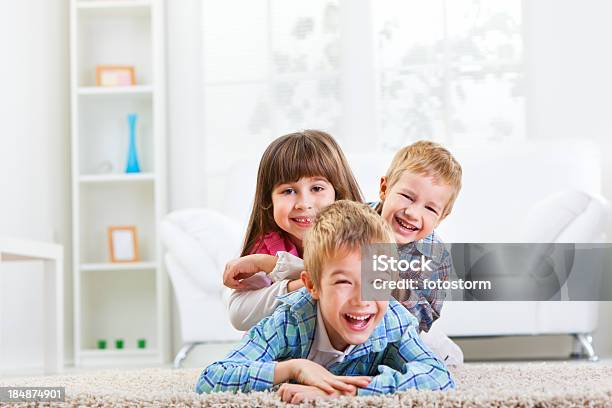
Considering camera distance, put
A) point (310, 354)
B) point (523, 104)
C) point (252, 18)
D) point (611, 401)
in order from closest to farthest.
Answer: point (611, 401) → point (310, 354) → point (523, 104) → point (252, 18)

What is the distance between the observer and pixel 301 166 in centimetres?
106

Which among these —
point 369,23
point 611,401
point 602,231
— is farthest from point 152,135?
point 611,401

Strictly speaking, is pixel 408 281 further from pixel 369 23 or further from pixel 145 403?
pixel 369 23

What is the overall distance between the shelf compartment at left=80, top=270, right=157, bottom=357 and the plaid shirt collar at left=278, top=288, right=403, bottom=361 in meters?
2.28

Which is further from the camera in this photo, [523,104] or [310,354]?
[523,104]

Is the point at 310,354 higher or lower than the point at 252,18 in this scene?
lower

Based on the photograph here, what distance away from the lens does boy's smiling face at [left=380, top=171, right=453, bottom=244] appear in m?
0.91

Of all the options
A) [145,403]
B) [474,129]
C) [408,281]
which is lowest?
[145,403]

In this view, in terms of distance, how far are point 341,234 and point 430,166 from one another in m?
0.20

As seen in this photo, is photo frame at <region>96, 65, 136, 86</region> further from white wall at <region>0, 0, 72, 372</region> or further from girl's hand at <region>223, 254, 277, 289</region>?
girl's hand at <region>223, 254, 277, 289</region>

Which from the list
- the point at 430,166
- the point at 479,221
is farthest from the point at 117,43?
the point at 430,166

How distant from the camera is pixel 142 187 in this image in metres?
3.16

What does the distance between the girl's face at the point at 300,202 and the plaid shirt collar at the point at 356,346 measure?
0.15 metres

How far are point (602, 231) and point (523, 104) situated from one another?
0.98 metres
